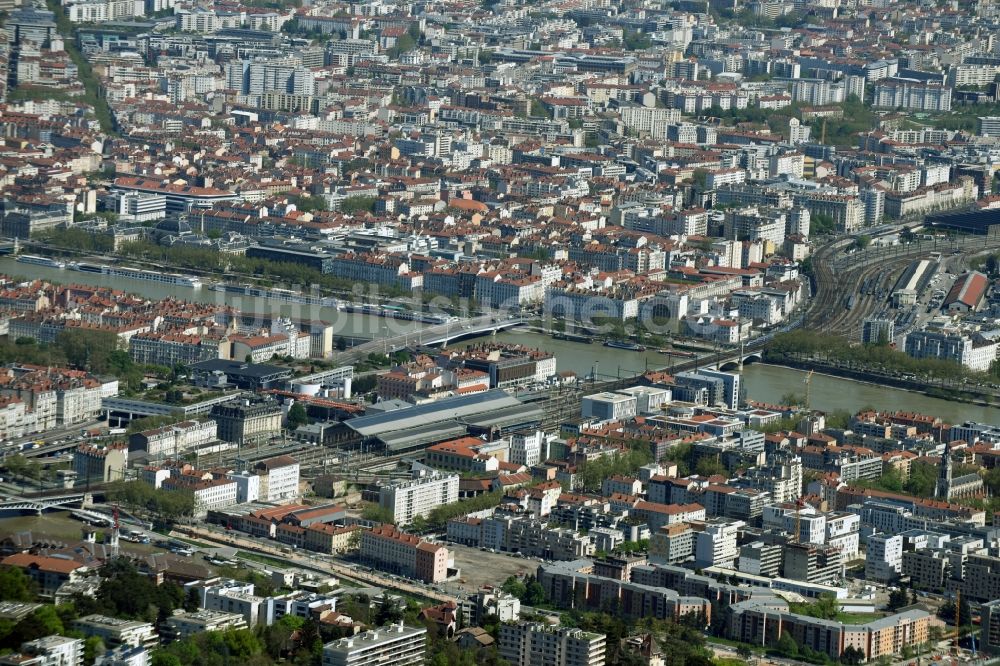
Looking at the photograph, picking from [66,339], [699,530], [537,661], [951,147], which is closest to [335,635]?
[537,661]

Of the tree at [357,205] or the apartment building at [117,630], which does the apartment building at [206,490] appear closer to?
the apartment building at [117,630]

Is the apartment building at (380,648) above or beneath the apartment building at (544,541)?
above

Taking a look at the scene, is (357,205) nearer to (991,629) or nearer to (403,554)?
(403,554)

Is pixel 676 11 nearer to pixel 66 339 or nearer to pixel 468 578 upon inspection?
pixel 66 339

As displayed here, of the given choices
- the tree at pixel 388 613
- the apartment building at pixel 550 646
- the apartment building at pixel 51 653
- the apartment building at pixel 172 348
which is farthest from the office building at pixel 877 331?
the apartment building at pixel 51 653

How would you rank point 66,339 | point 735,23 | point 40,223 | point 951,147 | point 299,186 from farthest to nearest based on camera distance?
point 735,23 < point 951,147 < point 299,186 < point 40,223 < point 66,339

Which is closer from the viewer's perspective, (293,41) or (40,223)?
(40,223)
